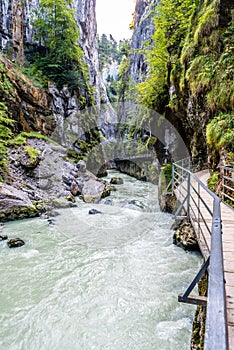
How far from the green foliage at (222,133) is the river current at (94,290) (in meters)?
2.93

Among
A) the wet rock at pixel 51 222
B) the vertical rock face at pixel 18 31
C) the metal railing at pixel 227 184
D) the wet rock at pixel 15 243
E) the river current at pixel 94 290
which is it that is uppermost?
the vertical rock face at pixel 18 31

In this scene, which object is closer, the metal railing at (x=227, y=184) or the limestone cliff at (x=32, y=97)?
the metal railing at (x=227, y=184)

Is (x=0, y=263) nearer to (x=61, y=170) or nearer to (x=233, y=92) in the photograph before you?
(x=233, y=92)

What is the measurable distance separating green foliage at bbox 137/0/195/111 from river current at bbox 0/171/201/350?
30.8 feet

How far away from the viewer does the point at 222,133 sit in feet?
19.8

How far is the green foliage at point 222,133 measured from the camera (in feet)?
18.8

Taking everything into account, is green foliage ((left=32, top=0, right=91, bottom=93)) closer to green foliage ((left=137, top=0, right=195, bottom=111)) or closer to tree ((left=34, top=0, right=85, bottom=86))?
tree ((left=34, top=0, right=85, bottom=86))

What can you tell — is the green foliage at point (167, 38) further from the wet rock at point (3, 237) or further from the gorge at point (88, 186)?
the wet rock at point (3, 237)

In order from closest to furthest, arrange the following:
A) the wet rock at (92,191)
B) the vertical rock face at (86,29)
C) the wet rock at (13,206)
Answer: the wet rock at (13,206)
the wet rock at (92,191)
the vertical rock face at (86,29)

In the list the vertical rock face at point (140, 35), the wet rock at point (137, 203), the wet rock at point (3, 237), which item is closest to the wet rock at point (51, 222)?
the wet rock at point (3, 237)

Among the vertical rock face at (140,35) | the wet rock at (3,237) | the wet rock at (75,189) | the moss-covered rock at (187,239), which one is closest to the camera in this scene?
the moss-covered rock at (187,239)

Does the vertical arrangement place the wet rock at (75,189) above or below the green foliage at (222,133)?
below

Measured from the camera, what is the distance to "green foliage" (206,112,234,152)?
5.72m

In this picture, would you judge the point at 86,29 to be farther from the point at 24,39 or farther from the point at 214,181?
the point at 214,181
